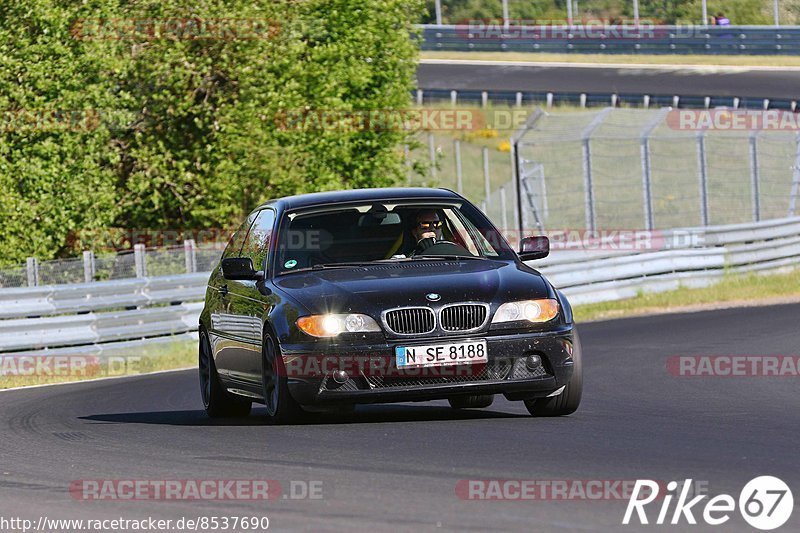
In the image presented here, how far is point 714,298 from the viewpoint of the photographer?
24.6 metres

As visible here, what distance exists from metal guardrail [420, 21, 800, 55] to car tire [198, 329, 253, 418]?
42.8m

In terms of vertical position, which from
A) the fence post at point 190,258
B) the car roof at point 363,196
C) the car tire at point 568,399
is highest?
the car roof at point 363,196

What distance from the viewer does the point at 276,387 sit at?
392 inches

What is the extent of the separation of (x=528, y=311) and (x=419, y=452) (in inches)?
60.6

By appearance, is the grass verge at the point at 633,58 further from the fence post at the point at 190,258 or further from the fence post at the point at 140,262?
the fence post at the point at 140,262

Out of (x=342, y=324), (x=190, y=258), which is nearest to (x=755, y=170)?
(x=190, y=258)

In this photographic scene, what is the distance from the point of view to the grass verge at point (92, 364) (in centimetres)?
1869

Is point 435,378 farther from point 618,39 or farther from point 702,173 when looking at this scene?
point 618,39

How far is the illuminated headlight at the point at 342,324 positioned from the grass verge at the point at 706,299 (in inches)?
559

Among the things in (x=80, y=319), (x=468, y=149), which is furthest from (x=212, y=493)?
(x=468, y=149)

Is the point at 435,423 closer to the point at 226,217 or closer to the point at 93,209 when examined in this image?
the point at 93,209

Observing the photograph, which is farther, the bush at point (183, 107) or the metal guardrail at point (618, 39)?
the metal guardrail at point (618, 39)

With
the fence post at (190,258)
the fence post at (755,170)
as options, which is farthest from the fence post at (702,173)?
the fence post at (190,258)

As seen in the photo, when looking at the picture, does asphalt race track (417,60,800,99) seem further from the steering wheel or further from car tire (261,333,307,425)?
car tire (261,333,307,425)
